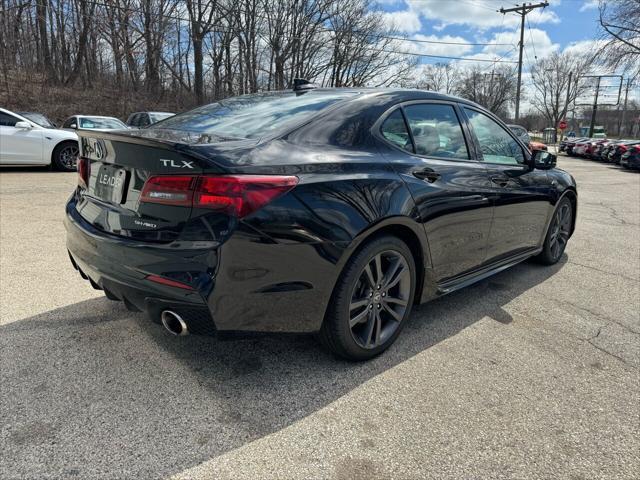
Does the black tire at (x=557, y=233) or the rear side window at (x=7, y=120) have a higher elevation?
the rear side window at (x=7, y=120)

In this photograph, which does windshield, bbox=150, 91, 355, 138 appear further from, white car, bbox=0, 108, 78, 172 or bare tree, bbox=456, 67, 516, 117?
bare tree, bbox=456, 67, 516, 117

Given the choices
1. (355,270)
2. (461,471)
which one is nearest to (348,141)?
(355,270)

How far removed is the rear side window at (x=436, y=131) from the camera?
9.99ft

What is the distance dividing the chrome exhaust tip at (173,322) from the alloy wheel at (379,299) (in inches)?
35.3

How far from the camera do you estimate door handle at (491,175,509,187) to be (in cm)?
355

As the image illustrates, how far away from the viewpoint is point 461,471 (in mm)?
1925

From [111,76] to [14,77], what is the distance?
496 cm

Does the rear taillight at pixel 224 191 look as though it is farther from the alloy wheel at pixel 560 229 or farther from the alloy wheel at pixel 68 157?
the alloy wheel at pixel 68 157

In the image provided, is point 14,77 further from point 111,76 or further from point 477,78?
point 477,78

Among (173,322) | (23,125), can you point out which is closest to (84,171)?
(173,322)

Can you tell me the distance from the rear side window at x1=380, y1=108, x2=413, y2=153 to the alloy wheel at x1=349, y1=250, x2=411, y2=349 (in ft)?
2.28

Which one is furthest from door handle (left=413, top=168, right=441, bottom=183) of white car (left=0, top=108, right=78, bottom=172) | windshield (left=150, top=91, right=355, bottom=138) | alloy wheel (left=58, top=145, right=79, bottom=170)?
alloy wheel (left=58, top=145, right=79, bottom=170)

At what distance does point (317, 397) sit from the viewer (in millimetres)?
2387

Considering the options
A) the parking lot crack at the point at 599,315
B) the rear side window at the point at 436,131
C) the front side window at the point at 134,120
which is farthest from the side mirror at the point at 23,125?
the parking lot crack at the point at 599,315
